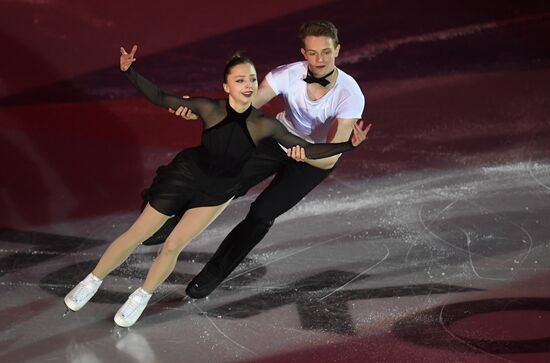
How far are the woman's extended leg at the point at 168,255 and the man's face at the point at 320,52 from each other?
0.88 meters

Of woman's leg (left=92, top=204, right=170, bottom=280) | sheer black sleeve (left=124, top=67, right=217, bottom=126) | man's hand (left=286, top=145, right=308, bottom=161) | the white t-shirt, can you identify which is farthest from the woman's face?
woman's leg (left=92, top=204, right=170, bottom=280)

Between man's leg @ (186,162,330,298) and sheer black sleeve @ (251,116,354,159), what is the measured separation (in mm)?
486

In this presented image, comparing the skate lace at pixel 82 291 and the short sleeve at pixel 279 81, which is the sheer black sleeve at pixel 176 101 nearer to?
the short sleeve at pixel 279 81

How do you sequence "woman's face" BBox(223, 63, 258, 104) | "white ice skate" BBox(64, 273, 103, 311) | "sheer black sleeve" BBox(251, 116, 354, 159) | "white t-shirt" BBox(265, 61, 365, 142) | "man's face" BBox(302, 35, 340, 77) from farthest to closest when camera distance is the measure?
"white t-shirt" BBox(265, 61, 365, 142)
"man's face" BBox(302, 35, 340, 77)
"white ice skate" BBox(64, 273, 103, 311)
"sheer black sleeve" BBox(251, 116, 354, 159)
"woman's face" BBox(223, 63, 258, 104)

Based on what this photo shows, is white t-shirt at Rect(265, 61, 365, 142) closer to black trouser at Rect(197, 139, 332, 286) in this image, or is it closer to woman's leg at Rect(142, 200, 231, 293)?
black trouser at Rect(197, 139, 332, 286)

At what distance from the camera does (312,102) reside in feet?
16.3

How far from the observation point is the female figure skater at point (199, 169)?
14.6 ft

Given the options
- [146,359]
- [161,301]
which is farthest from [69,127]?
[146,359]

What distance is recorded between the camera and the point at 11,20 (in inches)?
304

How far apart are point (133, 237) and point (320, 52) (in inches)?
53.7

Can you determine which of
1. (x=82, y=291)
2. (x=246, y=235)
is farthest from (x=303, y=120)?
(x=82, y=291)

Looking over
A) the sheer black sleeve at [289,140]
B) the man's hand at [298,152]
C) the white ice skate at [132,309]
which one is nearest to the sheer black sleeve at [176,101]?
the sheer black sleeve at [289,140]

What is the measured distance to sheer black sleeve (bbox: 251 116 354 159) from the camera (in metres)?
4.51

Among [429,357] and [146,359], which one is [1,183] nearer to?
[146,359]
